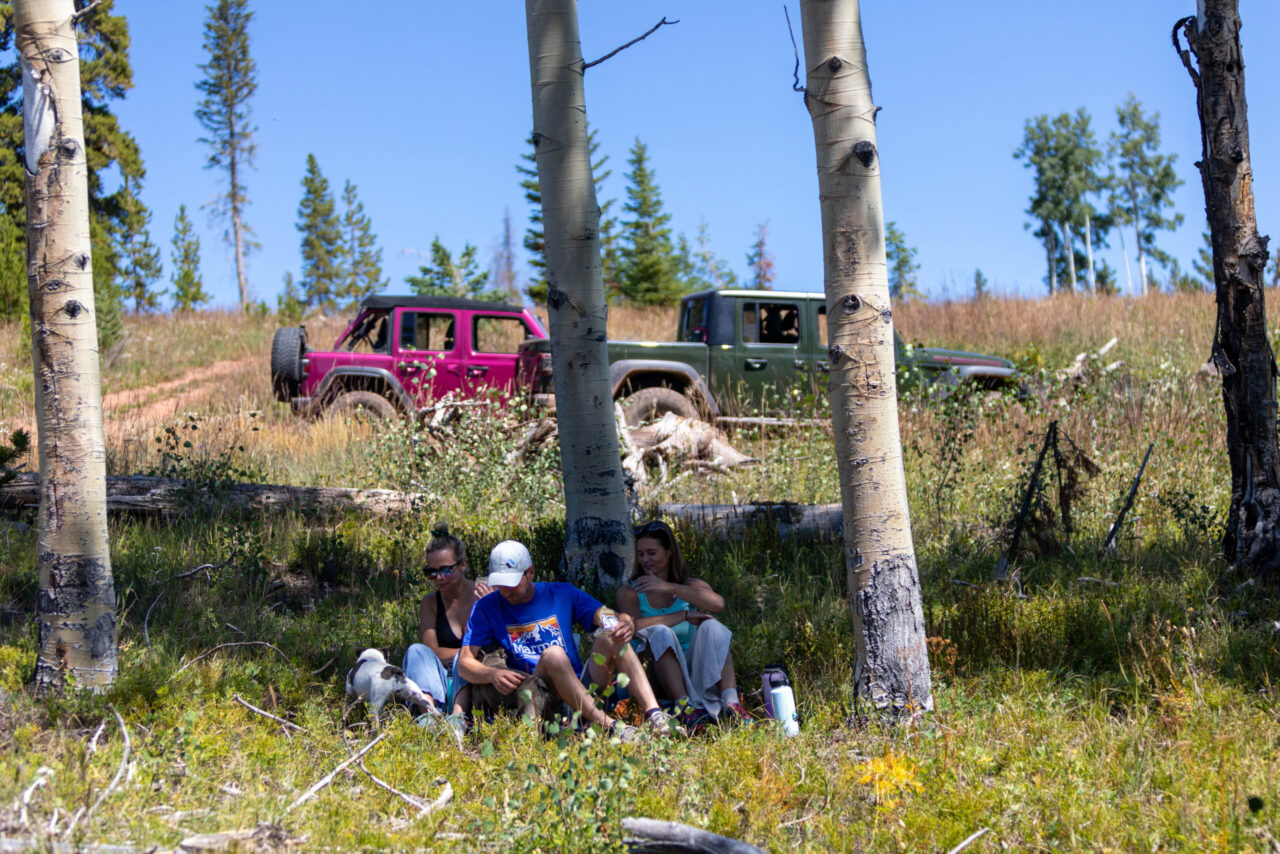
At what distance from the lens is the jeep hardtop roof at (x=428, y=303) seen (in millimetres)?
11594

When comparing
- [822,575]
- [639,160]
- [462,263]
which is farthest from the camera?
[639,160]

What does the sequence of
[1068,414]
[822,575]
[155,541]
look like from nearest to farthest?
[822,575]
[155,541]
[1068,414]

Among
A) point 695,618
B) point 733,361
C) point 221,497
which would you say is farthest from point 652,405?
point 695,618

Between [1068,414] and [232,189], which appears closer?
[1068,414]

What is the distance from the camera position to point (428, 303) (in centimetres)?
1170

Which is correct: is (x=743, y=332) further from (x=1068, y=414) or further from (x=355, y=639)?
(x=355, y=639)

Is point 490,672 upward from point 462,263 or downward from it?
downward

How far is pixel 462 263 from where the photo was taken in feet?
107

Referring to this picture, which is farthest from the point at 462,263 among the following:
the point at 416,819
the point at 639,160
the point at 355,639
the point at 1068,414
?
the point at 416,819

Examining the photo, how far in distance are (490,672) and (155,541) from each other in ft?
11.7

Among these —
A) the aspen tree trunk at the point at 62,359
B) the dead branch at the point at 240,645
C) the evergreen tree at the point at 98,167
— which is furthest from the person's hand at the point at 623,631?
the evergreen tree at the point at 98,167

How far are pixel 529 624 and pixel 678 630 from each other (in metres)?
0.70

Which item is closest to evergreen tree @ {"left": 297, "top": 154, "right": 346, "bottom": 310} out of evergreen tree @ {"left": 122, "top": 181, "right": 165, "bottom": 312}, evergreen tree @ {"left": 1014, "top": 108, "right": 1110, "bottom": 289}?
evergreen tree @ {"left": 122, "top": 181, "right": 165, "bottom": 312}

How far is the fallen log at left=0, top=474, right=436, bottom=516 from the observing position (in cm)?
712
